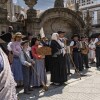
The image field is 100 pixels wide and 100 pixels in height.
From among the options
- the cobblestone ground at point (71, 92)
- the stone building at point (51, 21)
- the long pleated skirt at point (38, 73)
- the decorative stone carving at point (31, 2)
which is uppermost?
the decorative stone carving at point (31, 2)

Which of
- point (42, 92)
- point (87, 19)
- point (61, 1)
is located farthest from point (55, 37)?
point (87, 19)

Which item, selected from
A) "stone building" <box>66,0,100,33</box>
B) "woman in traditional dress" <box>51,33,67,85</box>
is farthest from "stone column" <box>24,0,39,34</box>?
"stone building" <box>66,0,100,33</box>

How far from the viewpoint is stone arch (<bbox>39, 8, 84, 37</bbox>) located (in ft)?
53.2

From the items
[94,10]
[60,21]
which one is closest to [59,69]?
[60,21]

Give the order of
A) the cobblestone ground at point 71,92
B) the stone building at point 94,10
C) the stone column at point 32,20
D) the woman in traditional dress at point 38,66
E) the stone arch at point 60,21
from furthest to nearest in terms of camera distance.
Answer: the stone building at point 94,10 → the stone arch at point 60,21 → the stone column at point 32,20 → the woman in traditional dress at point 38,66 → the cobblestone ground at point 71,92

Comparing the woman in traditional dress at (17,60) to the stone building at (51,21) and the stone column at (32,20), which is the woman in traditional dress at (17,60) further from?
the stone column at (32,20)

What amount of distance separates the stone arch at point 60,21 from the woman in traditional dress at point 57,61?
6649 millimetres

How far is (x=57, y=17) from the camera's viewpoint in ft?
54.7

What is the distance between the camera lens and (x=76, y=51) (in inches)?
468

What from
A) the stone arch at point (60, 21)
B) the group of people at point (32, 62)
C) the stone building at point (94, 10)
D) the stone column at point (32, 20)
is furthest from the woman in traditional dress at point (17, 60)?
the stone building at point (94, 10)

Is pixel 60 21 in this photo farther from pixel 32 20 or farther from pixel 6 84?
pixel 6 84

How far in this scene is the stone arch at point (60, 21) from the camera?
53.2 feet

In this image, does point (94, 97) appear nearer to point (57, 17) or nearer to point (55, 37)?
point (55, 37)

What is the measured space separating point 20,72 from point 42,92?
2.92ft
